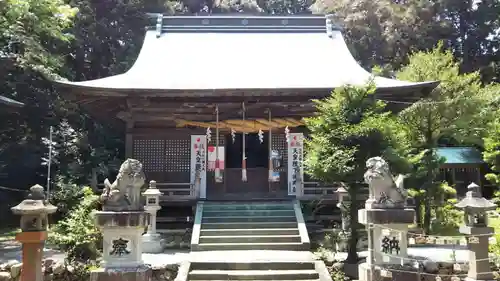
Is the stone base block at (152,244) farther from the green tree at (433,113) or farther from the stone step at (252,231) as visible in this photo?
the green tree at (433,113)

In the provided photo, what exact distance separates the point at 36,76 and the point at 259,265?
14127mm

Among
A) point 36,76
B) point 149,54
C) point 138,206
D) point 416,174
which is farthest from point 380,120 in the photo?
point 36,76

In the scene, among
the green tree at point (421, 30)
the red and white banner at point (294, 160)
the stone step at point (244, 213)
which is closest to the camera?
the stone step at point (244, 213)

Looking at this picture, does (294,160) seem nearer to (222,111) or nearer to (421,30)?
(222,111)

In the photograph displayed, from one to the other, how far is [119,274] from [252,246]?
4141 millimetres

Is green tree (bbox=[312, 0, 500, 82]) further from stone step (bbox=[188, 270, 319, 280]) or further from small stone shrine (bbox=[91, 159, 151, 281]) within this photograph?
small stone shrine (bbox=[91, 159, 151, 281])

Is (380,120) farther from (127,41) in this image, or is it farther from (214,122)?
(127,41)

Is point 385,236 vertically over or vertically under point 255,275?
over

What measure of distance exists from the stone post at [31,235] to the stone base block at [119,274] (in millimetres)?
856

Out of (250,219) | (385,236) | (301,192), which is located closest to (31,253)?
(385,236)

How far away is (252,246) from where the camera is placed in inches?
425

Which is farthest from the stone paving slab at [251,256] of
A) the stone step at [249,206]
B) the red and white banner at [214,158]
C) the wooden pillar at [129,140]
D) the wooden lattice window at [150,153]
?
the wooden pillar at [129,140]

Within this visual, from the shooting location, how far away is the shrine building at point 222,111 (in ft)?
45.0

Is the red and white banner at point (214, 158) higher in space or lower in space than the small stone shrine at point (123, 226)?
higher
